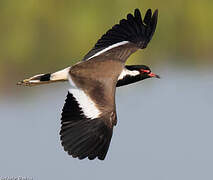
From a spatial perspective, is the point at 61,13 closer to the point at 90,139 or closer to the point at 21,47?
the point at 21,47

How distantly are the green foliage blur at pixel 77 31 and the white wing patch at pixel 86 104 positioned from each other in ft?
11.3

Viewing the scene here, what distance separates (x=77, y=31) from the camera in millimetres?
14180

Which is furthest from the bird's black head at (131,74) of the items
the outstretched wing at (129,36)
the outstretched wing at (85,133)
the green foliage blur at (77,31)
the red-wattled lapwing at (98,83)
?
the green foliage blur at (77,31)

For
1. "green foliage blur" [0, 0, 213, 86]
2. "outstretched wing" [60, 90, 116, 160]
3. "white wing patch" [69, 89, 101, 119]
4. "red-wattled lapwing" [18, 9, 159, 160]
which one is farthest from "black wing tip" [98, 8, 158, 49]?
"green foliage blur" [0, 0, 213, 86]

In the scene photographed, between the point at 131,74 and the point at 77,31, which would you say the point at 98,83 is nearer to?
the point at 131,74

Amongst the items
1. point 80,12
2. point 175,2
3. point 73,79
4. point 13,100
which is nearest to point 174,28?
point 175,2

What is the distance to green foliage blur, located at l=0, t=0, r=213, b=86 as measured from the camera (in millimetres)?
13812

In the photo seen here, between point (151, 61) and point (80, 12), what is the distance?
3.65 feet

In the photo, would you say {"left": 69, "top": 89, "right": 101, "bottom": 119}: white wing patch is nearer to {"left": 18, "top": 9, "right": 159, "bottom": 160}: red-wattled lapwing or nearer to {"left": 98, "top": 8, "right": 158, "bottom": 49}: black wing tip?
{"left": 18, "top": 9, "right": 159, "bottom": 160}: red-wattled lapwing

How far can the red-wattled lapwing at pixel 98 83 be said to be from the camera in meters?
9.84

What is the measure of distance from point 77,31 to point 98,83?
3993 mm

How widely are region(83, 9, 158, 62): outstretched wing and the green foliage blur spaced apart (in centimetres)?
244

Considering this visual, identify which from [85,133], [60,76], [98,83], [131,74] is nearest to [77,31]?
[131,74]

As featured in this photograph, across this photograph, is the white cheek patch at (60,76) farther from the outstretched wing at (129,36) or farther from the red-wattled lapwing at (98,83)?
the outstretched wing at (129,36)
